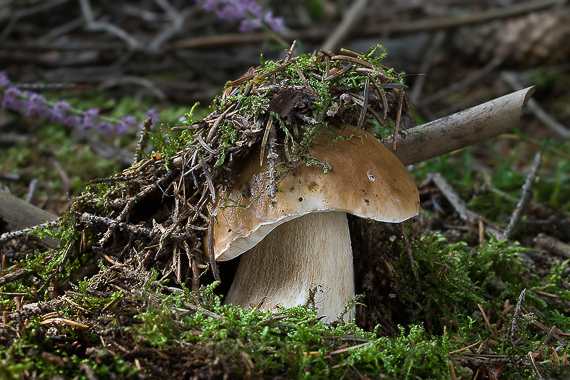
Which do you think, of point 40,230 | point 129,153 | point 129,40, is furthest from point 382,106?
point 129,40

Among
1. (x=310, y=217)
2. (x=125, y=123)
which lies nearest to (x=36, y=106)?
(x=125, y=123)

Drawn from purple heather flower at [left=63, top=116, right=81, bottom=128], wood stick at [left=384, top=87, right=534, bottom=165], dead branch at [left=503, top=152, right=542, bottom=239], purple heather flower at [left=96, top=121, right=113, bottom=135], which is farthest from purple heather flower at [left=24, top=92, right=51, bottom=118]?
Result: dead branch at [left=503, top=152, right=542, bottom=239]

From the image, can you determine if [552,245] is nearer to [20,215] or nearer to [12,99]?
[20,215]

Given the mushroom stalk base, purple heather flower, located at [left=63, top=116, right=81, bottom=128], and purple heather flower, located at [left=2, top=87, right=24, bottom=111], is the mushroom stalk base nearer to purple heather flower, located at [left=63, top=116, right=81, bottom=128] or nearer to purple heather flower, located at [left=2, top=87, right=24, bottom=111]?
purple heather flower, located at [left=63, top=116, right=81, bottom=128]

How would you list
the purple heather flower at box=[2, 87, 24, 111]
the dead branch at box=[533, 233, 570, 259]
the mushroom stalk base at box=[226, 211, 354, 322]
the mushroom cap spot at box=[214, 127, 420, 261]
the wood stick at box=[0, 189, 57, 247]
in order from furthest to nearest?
the purple heather flower at box=[2, 87, 24, 111], the dead branch at box=[533, 233, 570, 259], the wood stick at box=[0, 189, 57, 247], the mushroom stalk base at box=[226, 211, 354, 322], the mushroom cap spot at box=[214, 127, 420, 261]

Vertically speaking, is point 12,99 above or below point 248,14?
below
